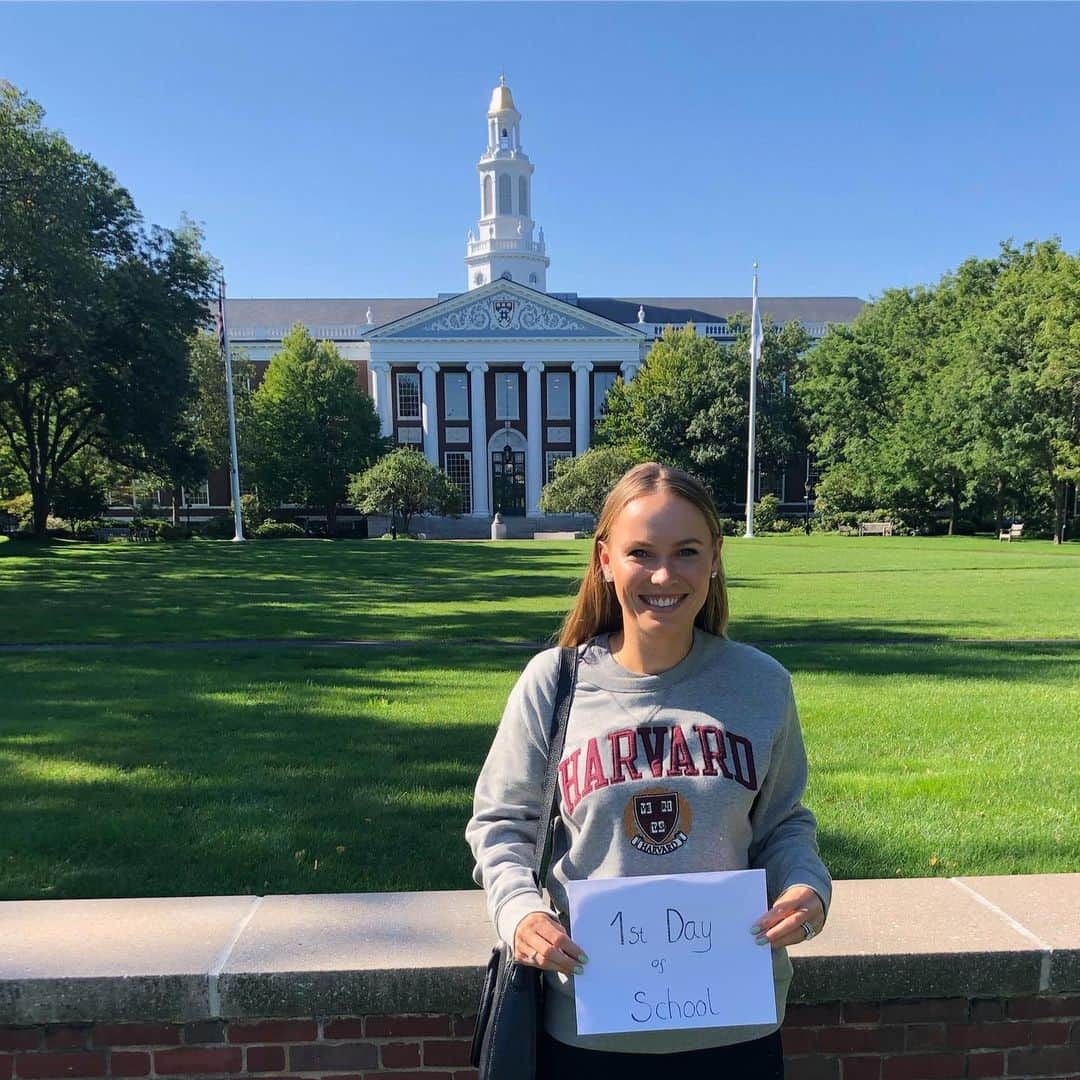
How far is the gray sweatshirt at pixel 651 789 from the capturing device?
1.64 metres

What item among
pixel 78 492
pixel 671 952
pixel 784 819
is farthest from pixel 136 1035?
pixel 78 492

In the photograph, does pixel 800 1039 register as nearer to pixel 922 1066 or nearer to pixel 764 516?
pixel 922 1066

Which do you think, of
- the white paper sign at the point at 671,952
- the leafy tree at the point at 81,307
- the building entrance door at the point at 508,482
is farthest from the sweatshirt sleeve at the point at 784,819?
the building entrance door at the point at 508,482

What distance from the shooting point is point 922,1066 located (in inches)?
88.0

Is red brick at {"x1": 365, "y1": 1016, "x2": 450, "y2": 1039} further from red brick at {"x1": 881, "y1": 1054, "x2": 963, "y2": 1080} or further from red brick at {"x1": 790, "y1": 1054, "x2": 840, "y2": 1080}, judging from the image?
red brick at {"x1": 881, "y1": 1054, "x2": 963, "y2": 1080}

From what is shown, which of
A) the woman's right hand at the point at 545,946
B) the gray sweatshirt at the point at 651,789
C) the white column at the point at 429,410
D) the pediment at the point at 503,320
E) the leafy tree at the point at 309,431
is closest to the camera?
the woman's right hand at the point at 545,946

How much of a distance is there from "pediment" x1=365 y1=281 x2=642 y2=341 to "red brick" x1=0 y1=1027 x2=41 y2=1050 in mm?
57995

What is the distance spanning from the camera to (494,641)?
970cm

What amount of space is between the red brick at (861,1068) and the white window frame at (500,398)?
58699 millimetres

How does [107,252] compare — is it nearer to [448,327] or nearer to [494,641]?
[494,641]

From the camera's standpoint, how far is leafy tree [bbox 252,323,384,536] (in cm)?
4994

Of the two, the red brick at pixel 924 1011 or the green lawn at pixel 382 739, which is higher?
the red brick at pixel 924 1011

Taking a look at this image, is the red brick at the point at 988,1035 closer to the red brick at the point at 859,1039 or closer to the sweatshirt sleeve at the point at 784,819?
the red brick at the point at 859,1039

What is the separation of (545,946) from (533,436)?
191 feet
